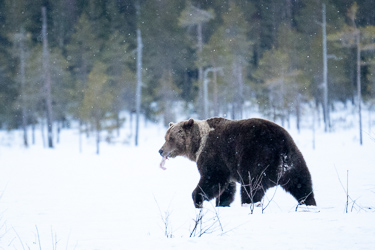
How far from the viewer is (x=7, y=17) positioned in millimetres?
30812

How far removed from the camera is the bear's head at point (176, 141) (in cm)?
690

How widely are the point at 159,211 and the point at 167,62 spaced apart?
29.3 m

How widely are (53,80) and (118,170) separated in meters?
18.1

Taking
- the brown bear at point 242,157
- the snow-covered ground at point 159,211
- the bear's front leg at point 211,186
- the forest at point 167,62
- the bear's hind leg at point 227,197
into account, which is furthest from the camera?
the forest at point 167,62

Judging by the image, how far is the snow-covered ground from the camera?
3.92 m

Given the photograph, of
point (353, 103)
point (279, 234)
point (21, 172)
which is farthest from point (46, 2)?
point (279, 234)

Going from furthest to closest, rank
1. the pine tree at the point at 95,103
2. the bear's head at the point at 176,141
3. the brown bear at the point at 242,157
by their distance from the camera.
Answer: the pine tree at the point at 95,103, the bear's head at the point at 176,141, the brown bear at the point at 242,157

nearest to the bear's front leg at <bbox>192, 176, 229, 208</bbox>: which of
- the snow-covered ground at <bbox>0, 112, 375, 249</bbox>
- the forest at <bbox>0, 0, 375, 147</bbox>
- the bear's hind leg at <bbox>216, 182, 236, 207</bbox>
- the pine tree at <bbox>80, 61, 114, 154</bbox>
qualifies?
the snow-covered ground at <bbox>0, 112, 375, 249</bbox>

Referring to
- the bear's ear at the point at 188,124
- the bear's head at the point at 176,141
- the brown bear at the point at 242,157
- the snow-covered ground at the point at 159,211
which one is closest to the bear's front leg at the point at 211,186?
the brown bear at the point at 242,157

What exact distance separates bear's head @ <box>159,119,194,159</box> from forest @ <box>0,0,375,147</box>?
19.0 m

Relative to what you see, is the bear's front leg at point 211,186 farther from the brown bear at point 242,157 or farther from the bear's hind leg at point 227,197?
the bear's hind leg at point 227,197

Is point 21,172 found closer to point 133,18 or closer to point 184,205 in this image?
point 184,205

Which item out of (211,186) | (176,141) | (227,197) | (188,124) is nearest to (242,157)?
A: (211,186)

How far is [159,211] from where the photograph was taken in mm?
7324
